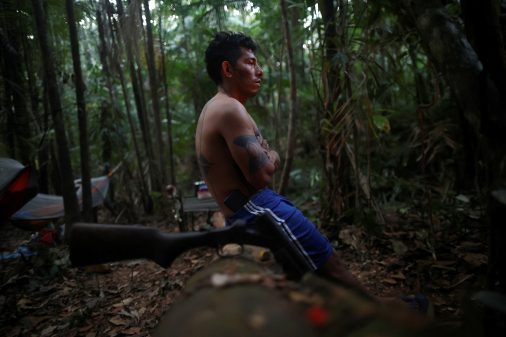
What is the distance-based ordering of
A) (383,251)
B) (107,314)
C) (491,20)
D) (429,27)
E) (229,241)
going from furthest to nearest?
(383,251) → (107,314) → (429,27) → (491,20) → (229,241)

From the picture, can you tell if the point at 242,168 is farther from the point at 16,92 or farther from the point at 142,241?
the point at 16,92

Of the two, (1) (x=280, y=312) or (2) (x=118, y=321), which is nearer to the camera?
(1) (x=280, y=312)

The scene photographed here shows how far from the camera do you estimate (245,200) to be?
196 centimetres

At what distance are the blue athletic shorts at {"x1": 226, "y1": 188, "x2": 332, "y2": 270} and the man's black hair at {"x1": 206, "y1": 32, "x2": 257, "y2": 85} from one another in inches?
31.5

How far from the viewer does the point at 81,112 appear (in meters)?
3.74

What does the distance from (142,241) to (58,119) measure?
2.84 m

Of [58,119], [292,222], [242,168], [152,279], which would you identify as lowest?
[152,279]

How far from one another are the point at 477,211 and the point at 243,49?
2642 mm

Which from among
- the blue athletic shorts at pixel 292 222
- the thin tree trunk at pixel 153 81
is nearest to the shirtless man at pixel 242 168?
the blue athletic shorts at pixel 292 222

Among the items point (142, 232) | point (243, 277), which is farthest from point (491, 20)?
point (142, 232)

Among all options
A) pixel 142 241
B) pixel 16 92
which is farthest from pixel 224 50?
pixel 16 92

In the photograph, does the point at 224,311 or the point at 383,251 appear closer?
the point at 224,311

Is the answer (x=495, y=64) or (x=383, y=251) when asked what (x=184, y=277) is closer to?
(x=383, y=251)

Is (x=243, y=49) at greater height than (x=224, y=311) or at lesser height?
greater
